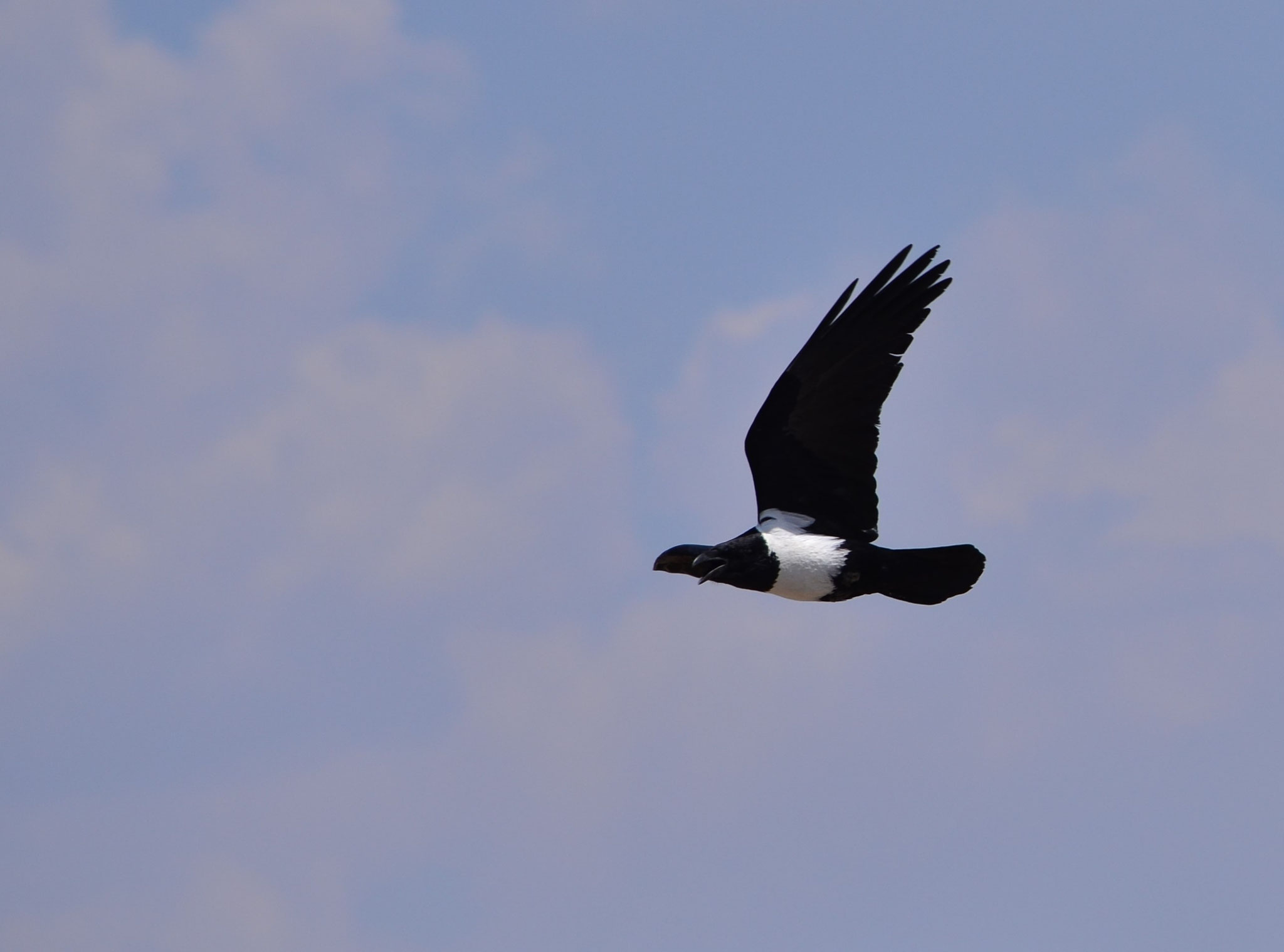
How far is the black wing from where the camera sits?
14.7 metres

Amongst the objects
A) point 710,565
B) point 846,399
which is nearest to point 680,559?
point 710,565

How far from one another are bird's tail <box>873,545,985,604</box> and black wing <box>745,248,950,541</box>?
27.3 inches

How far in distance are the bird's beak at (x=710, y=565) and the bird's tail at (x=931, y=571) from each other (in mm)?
1550

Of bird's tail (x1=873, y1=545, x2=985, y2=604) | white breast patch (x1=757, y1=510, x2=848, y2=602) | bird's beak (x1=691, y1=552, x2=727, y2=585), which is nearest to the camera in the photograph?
bird's tail (x1=873, y1=545, x2=985, y2=604)

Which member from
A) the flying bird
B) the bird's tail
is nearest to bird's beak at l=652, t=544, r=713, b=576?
the flying bird

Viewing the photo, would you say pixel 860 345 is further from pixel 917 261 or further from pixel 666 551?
pixel 666 551

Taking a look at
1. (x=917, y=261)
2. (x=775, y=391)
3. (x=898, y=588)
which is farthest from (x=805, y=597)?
(x=917, y=261)

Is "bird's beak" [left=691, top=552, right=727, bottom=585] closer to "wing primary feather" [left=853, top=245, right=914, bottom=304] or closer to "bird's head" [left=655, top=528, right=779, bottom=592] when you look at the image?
"bird's head" [left=655, top=528, right=779, bottom=592]

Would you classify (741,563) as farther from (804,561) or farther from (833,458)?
(833,458)

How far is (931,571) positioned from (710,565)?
2201mm

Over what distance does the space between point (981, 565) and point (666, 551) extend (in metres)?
3.27

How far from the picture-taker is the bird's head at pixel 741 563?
14688 mm

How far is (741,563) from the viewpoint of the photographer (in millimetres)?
14789

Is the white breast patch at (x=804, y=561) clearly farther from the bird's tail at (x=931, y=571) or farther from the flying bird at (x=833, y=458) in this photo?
the bird's tail at (x=931, y=571)
